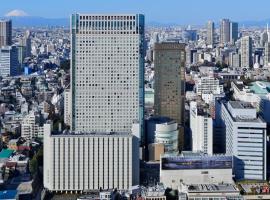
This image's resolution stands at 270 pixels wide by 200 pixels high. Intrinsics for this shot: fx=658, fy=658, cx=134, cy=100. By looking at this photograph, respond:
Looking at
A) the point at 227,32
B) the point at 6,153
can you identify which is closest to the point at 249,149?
the point at 6,153

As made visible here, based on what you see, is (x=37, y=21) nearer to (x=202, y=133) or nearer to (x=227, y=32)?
(x=227, y=32)

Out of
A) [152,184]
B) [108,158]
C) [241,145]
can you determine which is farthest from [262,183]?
[108,158]

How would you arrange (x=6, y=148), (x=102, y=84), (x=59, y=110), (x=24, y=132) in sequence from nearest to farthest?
(x=102, y=84) → (x=6, y=148) → (x=24, y=132) → (x=59, y=110)

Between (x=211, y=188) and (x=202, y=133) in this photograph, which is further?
(x=202, y=133)

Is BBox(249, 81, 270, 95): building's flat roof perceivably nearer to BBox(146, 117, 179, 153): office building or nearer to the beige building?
BBox(146, 117, 179, 153): office building

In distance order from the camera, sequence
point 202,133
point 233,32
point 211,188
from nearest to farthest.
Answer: point 211,188, point 202,133, point 233,32

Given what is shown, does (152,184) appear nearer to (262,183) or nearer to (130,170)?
(130,170)
